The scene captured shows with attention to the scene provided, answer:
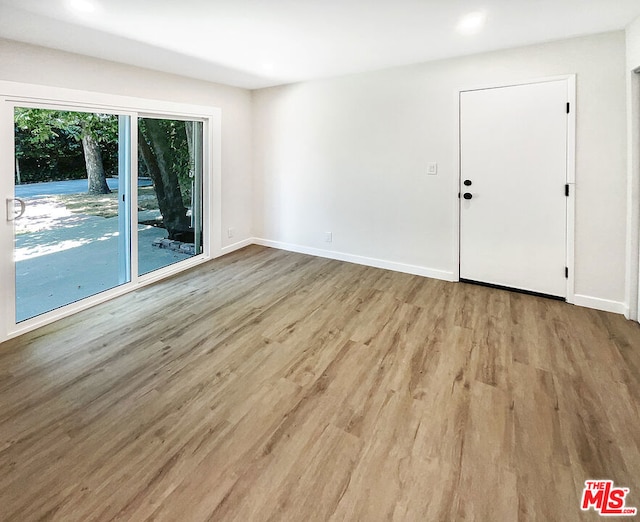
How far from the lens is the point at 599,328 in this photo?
2.92 metres

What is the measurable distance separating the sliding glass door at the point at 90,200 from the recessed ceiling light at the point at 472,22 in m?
3.18

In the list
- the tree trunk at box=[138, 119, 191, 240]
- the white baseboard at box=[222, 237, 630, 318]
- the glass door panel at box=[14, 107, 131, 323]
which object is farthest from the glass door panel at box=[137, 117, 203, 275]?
the white baseboard at box=[222, 237, 630, 318]

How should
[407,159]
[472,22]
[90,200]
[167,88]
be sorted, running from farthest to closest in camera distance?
[407,159] < [167,88] < [90,200] < [472,22]

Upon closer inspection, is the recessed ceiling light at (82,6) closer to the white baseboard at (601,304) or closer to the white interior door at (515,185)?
the white interior door at (515,185)

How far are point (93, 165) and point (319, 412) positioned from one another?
10.4 ft

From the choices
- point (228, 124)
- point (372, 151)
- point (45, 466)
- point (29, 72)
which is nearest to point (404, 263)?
point (372, 151)

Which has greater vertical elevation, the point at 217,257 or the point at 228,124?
the point at 228,124

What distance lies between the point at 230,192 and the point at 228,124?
931mm

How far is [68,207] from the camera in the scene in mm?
3281

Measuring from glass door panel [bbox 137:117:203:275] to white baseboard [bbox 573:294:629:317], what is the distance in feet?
14.5

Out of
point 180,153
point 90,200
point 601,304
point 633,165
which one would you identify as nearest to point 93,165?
point 90,200

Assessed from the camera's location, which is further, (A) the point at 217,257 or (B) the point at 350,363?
(A) the point at 217,257

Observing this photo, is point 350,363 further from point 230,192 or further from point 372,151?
point 230,192

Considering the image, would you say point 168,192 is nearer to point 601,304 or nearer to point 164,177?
point 164,177
